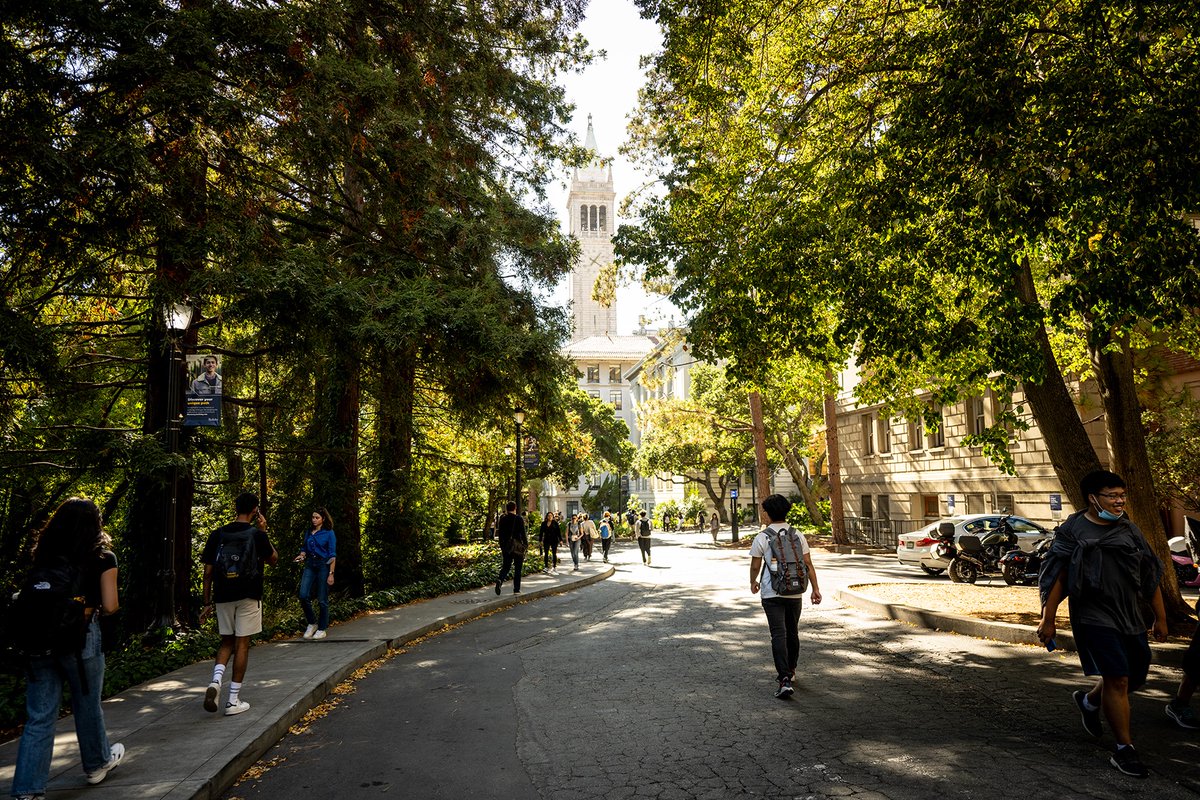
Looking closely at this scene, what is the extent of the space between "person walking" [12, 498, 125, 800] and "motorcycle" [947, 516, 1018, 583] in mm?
17308

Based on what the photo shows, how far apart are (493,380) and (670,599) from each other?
19.9ft

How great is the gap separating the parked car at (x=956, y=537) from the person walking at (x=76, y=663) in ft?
61.7

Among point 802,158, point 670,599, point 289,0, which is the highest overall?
point 289,0

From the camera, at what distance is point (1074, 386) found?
74.0 feet

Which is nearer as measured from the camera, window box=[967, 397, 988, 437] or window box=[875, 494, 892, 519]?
window box=[967, 397, 988, 437]

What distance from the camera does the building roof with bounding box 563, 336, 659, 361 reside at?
95.4m

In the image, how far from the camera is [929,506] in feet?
103

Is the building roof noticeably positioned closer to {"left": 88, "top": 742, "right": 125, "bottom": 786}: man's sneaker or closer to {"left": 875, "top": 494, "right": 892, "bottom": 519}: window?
{"left": 875, "top": 494, "right": 892, "bottom": 519}: window

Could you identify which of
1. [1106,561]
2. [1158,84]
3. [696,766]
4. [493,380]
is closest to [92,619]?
[696,766]

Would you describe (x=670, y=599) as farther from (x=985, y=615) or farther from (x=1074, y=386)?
(x=1074, y=386)

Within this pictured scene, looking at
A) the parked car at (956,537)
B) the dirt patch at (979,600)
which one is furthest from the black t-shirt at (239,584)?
the parked car at (956,537)

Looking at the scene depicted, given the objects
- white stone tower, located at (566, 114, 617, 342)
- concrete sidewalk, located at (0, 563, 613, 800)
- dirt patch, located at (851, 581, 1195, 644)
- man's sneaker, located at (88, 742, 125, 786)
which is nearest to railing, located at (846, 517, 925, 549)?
dirt patch, located at (851, 581, 1195, 644)

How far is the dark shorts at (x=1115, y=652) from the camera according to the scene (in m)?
4.96

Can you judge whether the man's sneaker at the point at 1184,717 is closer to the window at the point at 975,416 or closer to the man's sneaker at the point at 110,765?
the man's sneaker at the point at 110,765
